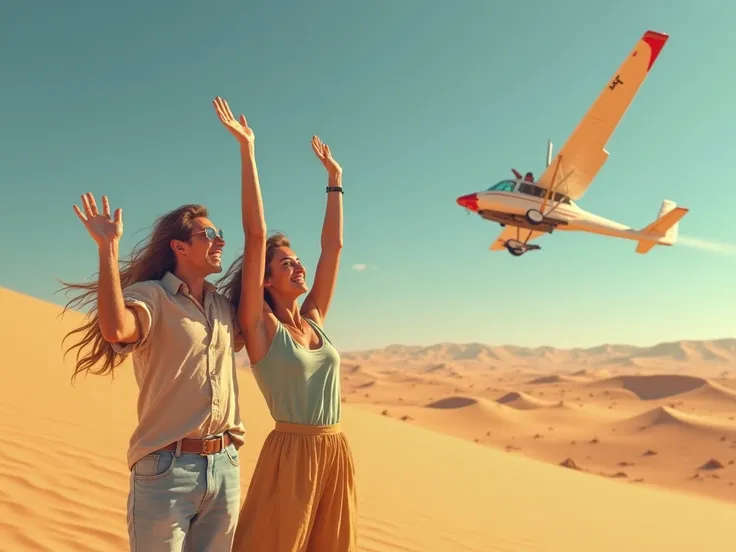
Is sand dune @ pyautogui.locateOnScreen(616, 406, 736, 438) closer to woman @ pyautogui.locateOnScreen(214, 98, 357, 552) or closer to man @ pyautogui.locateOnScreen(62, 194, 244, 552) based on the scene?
woman @ pyautogui.locateOnScreen(214, 98, 357, 552)

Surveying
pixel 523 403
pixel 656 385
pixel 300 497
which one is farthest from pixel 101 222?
pixel 656 385

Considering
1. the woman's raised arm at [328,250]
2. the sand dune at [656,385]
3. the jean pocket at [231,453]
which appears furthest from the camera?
the sand dune at [656,385]

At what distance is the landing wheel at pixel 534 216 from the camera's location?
1592cm

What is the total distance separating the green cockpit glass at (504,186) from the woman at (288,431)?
14.2 meters

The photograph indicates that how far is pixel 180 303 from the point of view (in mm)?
2143

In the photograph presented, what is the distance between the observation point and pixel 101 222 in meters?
1.91

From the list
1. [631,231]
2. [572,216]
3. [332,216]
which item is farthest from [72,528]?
[631,231]

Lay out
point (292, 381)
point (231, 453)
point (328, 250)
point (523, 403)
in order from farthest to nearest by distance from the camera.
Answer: point (523, 403), point (328, 250), point (292, 381), point (231, 453)

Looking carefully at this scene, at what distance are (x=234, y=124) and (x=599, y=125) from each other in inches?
665

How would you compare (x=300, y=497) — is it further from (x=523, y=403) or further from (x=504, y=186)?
(x=523, y=403)

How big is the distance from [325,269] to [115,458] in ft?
15.8

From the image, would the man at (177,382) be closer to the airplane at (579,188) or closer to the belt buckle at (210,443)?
the belt buckle at (210,443)

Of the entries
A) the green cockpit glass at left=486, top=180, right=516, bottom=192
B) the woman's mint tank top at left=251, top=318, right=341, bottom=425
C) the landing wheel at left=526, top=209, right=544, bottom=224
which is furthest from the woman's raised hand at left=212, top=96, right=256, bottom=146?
the landing wheel at left=526, top=209, right=544, bottom=224

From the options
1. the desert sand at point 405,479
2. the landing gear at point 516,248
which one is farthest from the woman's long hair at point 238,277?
the landing gear at point 516,248
